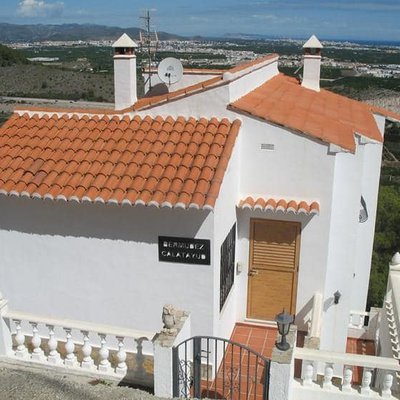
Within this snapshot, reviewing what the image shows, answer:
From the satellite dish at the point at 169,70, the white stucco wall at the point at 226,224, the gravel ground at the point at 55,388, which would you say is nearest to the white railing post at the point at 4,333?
the gravel ground at the point at 55,388

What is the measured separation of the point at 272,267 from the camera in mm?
10719

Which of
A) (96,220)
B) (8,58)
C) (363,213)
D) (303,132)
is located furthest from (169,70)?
(8,58)

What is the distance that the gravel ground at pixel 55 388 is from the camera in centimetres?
709

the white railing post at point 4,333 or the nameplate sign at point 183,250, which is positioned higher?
the nameplate sign at point 183,250

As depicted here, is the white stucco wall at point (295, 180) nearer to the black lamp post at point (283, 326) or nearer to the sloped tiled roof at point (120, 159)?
the sloped tiled roof at point (120, 159)

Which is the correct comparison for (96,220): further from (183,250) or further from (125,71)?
(125,71)

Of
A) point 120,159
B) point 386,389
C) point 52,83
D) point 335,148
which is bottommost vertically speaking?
point 52,83

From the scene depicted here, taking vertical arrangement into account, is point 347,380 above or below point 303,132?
below

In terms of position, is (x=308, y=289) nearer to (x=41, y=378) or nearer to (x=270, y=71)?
(x=41, y=378)

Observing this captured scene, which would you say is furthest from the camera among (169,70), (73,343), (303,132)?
(169,70)

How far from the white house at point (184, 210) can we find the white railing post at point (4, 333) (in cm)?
160

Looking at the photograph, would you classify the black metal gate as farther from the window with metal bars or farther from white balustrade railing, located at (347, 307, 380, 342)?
white balustrade railing, located at (347, 307, 380, 342)

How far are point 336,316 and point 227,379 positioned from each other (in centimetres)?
299

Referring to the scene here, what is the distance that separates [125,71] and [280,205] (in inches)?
191
